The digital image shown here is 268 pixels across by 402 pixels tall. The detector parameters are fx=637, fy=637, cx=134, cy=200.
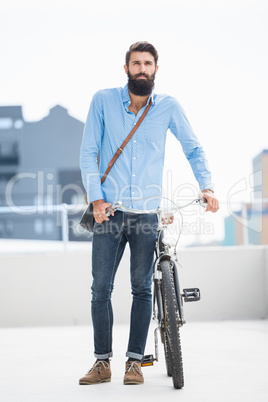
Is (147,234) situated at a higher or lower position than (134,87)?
lower

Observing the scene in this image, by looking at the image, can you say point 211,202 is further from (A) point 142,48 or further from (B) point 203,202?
(A) point 142,48

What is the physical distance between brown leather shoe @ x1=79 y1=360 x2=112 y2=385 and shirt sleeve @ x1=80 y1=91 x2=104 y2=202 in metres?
0.63

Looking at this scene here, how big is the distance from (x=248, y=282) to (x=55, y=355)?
2.06 metres

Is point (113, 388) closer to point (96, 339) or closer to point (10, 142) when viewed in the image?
point (96, 339)

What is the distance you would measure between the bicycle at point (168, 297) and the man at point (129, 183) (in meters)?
0.05

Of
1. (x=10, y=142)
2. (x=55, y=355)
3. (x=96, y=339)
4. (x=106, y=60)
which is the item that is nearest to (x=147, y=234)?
(x=96, y=339)

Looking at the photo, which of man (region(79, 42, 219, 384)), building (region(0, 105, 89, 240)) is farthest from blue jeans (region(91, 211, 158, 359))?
building (region(0, 105, 89, 240))

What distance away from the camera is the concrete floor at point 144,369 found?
2.17 meters

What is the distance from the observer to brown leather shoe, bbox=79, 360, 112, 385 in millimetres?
2385

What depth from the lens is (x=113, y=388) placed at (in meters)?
2.29

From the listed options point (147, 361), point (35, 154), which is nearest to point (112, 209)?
point (147, 361)

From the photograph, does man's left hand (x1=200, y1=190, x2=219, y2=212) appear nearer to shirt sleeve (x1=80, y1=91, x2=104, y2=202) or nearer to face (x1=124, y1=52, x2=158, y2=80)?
shirt sleeve (x1=80, y1=91, x2=104, y2=202)

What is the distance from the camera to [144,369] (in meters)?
2.71

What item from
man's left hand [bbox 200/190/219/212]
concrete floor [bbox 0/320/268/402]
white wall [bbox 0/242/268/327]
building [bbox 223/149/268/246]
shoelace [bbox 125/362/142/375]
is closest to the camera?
concrete floor [bbox 0/320/268/402]
